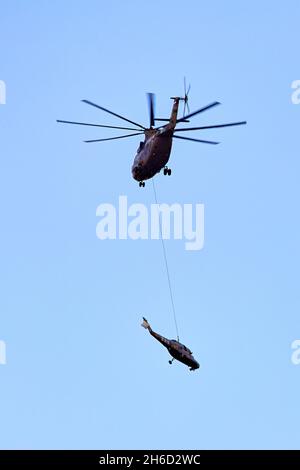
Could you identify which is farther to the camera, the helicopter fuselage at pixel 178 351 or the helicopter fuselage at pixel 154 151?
the helicopter fuselage at pixel 178 351

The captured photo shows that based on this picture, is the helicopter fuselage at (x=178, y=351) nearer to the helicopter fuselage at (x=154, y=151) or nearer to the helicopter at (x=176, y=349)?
the helicopter at (x=176, y=349)

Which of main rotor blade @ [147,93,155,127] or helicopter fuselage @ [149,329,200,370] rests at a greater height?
main rotor blade @ [147,93,155,127]

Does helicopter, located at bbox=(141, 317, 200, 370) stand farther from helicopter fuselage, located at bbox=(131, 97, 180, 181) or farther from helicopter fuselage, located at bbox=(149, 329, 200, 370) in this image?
helicopter fuselage, located at bbox=(131, 97, 180, 181)

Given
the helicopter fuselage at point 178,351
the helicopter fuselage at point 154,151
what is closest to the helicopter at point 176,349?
the helicopter fuselage at point 178,351

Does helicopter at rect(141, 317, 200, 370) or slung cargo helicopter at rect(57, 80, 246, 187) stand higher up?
slung cargo helicopter at rect(57, 80, 246, 187)

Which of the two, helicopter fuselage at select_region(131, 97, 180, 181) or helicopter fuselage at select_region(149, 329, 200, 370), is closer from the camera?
helicopter fuselage at select_region(131, 97, 180, 181)

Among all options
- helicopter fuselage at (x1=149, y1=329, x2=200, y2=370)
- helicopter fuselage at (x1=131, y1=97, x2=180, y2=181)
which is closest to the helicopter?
helicopter fuselage at (x1=149, y1=329, x2=200, y2=370)

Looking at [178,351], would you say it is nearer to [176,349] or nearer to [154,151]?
[176,349]

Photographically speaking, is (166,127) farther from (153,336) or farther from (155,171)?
(153,336)

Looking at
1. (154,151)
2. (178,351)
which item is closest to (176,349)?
(178,351)
